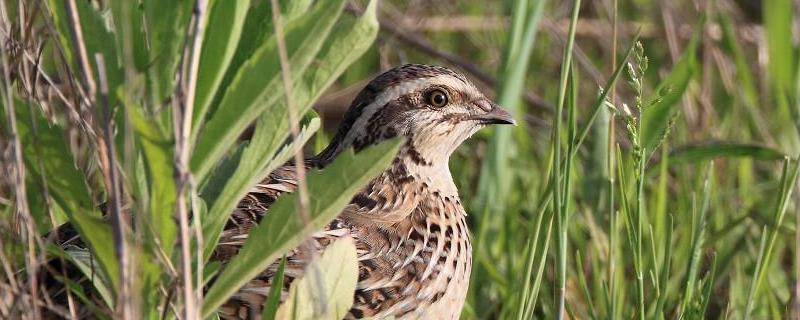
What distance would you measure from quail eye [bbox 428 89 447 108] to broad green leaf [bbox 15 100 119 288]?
52.8 inches

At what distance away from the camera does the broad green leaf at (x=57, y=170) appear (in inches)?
99.7

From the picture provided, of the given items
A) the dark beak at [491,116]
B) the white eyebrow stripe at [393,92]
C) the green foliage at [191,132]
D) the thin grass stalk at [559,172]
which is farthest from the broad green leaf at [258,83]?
the dark beak at [491,116]

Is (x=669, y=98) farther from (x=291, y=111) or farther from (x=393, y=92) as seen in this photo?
(x=291, y=111)

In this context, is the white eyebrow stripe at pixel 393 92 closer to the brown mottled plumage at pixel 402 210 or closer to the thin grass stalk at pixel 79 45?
the brown mottled plumage at pixel 402 210

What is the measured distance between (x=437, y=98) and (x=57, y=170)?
141cm

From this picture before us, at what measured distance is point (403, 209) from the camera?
11.9 feet

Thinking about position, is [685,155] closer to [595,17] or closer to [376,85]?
[376,85]

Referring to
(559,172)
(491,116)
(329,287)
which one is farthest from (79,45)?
(491,116)

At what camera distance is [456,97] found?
12.4 ft

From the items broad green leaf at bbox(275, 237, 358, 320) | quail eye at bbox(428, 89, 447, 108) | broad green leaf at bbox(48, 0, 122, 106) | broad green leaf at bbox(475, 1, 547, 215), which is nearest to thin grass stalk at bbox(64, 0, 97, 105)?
broad green leaf at bbox(48, 0, 122, 106)

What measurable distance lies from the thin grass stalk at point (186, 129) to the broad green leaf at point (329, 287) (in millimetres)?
343

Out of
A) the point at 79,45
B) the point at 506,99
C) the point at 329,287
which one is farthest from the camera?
the point at 506,99

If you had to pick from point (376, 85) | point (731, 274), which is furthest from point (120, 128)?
point (731, 274)

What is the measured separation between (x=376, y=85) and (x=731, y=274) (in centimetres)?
133
